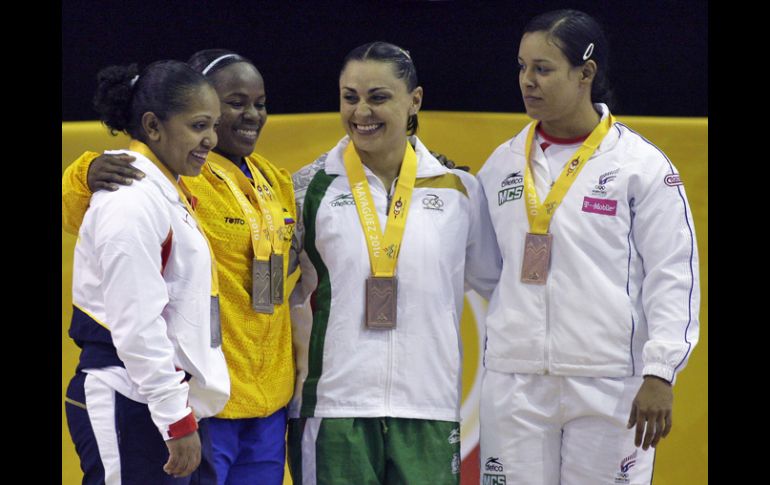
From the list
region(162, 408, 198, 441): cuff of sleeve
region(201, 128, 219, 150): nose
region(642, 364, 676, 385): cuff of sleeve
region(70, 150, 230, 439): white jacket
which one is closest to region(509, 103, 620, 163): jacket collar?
region(642, 364, 676, 385): cuff of sleeve

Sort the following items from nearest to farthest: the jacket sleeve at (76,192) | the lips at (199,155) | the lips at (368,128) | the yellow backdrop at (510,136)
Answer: the jacket sleeve at (76,192) < the lips at (199,155) < the lips at (368,128) < the yellow backdrop at (510,136)

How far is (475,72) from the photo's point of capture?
17.0 ft

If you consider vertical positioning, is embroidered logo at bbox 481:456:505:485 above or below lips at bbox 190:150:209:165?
below

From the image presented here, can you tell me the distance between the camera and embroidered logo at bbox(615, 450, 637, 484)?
3604 mm

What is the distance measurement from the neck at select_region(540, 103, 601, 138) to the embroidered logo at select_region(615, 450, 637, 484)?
3.58ft

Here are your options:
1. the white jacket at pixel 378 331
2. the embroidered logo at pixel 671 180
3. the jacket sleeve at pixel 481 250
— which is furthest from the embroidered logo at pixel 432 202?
Answer: the embroidered logo at pixel 671 180

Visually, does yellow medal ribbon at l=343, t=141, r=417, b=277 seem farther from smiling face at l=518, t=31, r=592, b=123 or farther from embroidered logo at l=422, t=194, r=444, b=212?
smiling face at l=518, t=31, r=592, b=123

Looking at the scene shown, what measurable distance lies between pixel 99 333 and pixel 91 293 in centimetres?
11

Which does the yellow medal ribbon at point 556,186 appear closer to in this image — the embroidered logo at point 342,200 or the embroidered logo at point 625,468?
the embroidered logo at point 342,200

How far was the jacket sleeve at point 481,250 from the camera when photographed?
3904mm

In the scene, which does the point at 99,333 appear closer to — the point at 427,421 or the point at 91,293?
the point at 91,293

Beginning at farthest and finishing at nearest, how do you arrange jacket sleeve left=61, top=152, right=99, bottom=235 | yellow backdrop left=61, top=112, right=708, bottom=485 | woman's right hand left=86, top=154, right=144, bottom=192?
yellow backdrop left=61, top=112, right=708, bottom=485 < jacket sleeve left=61, top=152, right=99, bottom=235 < woman's right hand left=86, top=154, right=144, bottom=192
